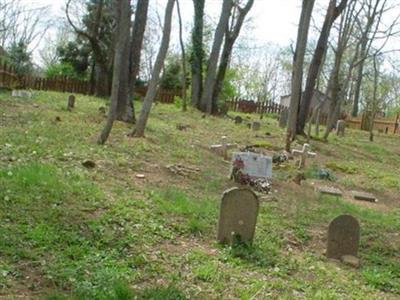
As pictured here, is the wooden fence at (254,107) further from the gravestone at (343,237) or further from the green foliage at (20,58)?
the gravestone at (343,237)

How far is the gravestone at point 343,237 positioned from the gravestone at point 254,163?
321cm

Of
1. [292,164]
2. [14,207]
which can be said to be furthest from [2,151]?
[292,164]

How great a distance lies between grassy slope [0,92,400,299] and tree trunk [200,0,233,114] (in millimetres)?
13488

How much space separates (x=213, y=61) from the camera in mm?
24484

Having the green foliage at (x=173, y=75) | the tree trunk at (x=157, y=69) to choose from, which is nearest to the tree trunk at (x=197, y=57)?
the green foliage at (x=173, y=75)

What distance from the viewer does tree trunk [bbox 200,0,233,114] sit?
2377 centimetres

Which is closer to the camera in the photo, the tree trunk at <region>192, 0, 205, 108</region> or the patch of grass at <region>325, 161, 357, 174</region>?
the patch of grass at <region>325, 161, 357, 174</region>

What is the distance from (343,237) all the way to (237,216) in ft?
4.42

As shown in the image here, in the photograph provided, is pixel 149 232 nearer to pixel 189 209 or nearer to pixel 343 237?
pixel 189 209

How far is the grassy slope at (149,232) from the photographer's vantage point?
4.70 meters

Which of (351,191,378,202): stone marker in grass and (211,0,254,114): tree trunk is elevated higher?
(211,0,254,114): tree trunk

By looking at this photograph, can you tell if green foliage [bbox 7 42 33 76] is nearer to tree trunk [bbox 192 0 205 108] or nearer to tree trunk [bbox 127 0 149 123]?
tree trunk [bbox 192 0 205 108]

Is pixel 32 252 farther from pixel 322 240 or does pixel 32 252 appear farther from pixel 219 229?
pixel 322 240

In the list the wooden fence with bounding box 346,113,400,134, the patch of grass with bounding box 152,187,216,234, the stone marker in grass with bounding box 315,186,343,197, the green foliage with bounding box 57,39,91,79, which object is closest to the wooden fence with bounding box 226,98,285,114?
the wooden fence with bounding box 346,113,400,134
